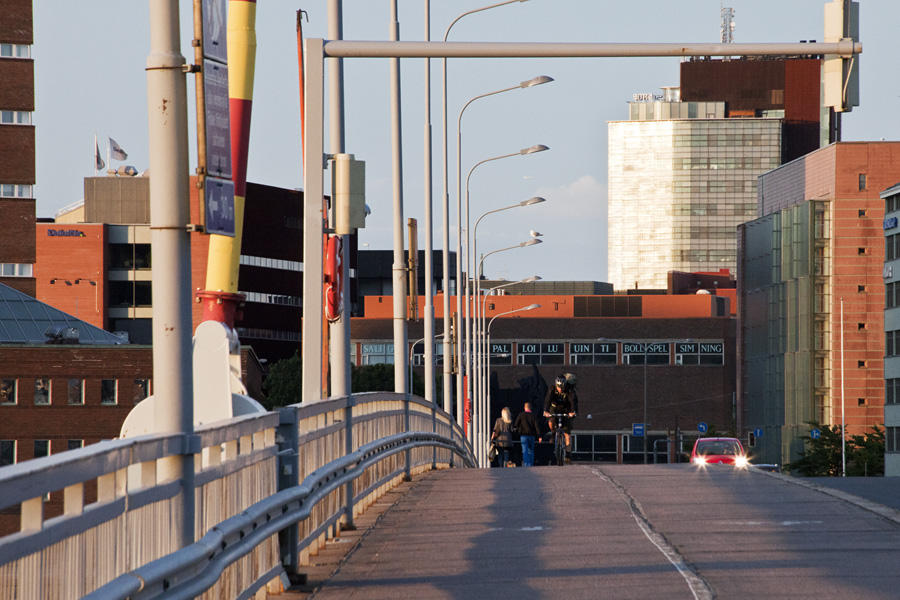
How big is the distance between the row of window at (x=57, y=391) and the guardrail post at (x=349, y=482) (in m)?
73.2

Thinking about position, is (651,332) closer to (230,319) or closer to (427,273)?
(427,273)

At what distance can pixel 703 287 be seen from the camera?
174250 mm

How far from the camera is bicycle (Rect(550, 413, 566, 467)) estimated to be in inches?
1072

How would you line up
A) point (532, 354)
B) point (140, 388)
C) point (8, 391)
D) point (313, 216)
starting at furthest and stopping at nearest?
1. point (532, 354)
2. point (140, 388)
3. point (8, 391)
4. point (313, 216)

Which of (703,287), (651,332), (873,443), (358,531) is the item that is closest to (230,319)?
(358,531)

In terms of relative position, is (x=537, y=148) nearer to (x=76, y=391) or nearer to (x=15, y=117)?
(x=76, y=391)

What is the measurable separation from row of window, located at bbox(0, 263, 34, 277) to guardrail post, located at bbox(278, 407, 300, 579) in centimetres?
8725

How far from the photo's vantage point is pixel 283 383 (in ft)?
350

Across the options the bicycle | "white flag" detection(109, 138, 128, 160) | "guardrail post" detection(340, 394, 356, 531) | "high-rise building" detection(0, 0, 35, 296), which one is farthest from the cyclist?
"white flag" detection(109, 138, 128, 160)

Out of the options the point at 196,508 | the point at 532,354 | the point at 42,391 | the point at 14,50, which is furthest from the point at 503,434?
the point at 532,354

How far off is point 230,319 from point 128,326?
335ft

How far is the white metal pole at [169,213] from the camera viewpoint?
7410mm

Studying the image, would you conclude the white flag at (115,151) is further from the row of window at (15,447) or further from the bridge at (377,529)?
the bridge at (377,529)

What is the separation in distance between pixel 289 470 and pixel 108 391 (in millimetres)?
78783
